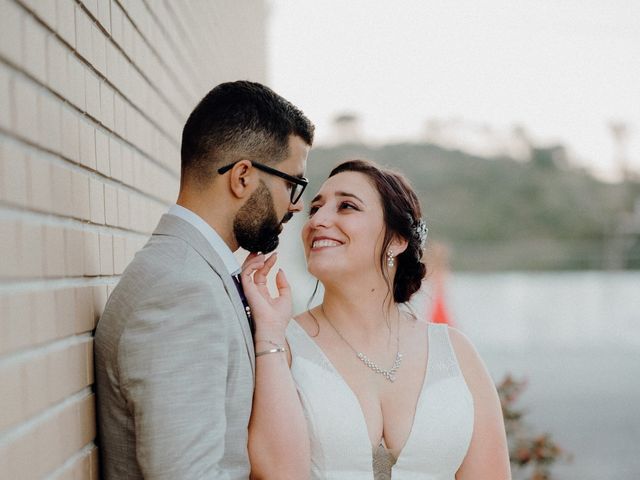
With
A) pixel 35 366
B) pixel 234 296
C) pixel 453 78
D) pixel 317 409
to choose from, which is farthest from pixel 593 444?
pixel 453 78

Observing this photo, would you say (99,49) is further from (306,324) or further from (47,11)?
(306,324)

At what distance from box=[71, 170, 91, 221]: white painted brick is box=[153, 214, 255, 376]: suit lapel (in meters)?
0.22

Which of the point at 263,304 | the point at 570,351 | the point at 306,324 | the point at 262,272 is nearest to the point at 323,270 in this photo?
the point at 306,324

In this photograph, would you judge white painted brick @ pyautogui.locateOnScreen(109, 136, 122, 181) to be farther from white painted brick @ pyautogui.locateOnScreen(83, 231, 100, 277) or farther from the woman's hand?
the woman's hand

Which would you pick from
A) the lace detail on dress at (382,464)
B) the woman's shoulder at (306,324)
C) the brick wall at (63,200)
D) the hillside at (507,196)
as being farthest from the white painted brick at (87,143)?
the hillside at (507,196)

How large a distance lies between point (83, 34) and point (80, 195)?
1.47 ft

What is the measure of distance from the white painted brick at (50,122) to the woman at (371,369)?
2.95 ft

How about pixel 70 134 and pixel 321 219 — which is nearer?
pixel 70 134

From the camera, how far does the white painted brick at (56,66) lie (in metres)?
1.85

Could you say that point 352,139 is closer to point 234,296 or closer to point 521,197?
point 521,197

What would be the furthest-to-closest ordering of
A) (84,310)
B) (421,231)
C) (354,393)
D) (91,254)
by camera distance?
(421,231), (354,393), (91,254), (84,310)

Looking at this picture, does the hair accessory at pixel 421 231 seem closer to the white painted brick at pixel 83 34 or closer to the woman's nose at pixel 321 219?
the woman's nose at pixel 321 219

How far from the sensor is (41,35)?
179 cm

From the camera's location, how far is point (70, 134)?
2.04 meters
